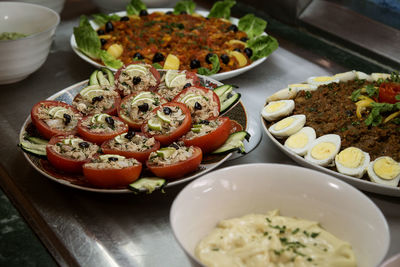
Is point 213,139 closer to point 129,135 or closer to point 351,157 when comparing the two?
point 129,135

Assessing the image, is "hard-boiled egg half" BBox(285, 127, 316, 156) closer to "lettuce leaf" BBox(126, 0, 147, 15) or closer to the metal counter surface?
the metal counter surface

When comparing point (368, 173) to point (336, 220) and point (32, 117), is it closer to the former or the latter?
point (336, 220)

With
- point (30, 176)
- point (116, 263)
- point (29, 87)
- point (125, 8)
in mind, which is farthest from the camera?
point (125, 8)

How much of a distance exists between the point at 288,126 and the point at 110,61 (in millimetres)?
1084

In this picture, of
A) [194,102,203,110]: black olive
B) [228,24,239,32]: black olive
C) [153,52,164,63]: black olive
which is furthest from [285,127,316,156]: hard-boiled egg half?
[228,24,239,32]: black olive

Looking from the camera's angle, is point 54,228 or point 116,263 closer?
point 116,263

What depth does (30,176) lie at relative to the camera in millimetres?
1827

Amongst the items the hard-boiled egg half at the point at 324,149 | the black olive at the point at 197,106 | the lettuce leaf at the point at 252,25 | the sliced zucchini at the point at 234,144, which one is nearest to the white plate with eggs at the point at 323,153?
the hard-boiled egg half at the point at 324,149

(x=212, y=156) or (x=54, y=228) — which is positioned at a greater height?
(x=212, y=156)

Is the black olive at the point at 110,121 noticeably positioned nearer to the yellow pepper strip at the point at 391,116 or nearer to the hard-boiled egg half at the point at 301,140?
the hard-boiled egg half at the point at 301,140

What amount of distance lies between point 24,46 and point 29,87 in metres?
0.25

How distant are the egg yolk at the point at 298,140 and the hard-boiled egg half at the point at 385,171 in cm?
26

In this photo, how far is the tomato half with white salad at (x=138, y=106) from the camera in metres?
1.83

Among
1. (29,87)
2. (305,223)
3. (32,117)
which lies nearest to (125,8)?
(29,87)
